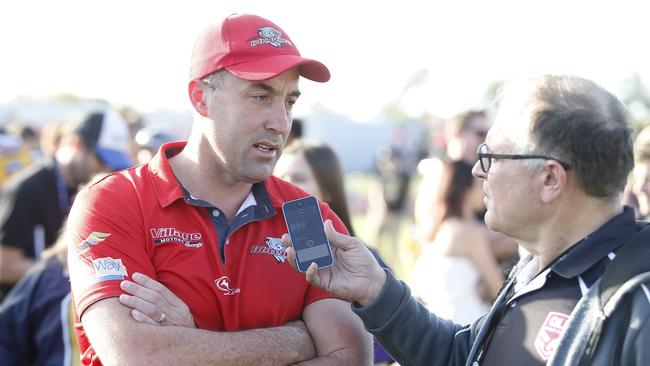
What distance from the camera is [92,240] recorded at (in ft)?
9.27

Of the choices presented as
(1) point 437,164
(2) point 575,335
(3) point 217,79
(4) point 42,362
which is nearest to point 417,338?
(2) point 575,335

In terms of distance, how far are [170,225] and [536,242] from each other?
1.33 meters

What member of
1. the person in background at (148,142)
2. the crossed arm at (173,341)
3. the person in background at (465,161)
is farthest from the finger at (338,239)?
the person in background at (148,142)

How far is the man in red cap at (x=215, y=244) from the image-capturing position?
107 inches

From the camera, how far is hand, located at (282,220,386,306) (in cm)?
289

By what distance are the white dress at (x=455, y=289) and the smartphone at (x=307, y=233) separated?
2786mm

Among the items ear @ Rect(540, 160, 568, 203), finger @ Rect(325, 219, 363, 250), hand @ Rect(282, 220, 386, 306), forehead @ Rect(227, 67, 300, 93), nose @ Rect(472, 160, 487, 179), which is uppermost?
forehead @ Rect(227, 67, 300, 93)

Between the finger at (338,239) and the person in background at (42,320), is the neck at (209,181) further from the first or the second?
the person in background at (42,320)

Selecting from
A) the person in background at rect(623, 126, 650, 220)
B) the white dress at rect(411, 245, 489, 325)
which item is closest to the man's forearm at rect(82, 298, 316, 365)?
the white dress at rect(411, 245, 489, 325)

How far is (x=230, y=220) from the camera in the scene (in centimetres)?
306

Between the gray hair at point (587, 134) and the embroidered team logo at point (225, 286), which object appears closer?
the gray hair at point (587, 134)

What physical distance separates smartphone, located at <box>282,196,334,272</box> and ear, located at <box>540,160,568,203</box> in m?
0.80

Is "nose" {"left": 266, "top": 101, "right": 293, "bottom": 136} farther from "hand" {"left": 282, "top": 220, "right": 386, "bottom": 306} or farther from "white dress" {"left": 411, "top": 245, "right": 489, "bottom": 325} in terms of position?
"white dress" {"left": 411, "top": 245, "right": 489, "bottom": 325}

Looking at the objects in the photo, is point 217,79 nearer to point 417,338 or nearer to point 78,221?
point 78,221
